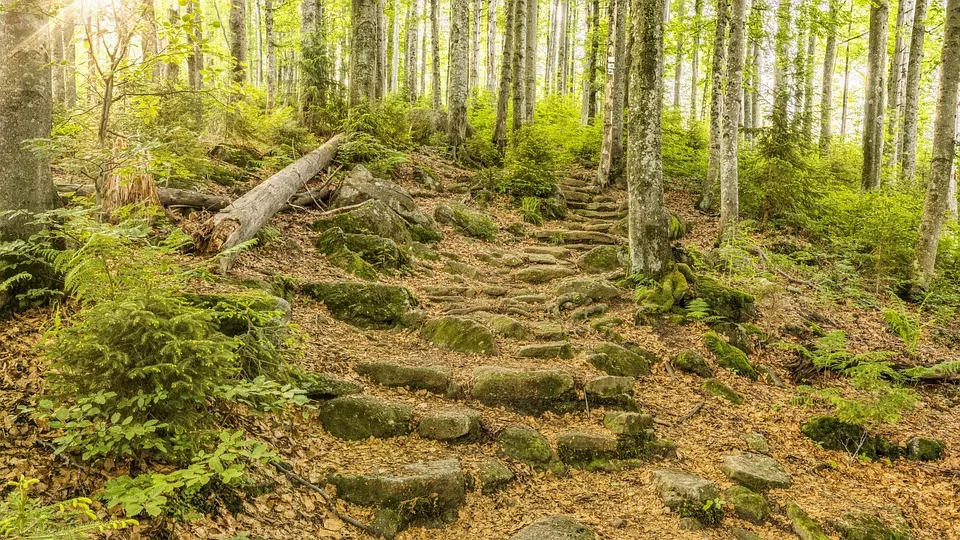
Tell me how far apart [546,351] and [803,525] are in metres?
3.17

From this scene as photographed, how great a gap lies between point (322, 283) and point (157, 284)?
374 centimetres

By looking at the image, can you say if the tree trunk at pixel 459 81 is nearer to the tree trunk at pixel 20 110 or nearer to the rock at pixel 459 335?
the rock at pixel 459 335

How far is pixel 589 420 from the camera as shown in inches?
225

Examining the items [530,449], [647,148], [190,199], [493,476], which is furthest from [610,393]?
[190,199]

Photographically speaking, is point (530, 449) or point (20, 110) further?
point (530, 449)

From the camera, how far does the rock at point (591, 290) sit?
8.57m

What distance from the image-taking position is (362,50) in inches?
487

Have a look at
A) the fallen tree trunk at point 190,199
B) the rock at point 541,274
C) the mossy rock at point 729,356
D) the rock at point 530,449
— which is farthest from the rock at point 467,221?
the rock at point 530,449

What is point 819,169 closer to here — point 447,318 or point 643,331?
point 643,331

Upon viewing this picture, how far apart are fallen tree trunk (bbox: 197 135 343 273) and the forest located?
42 mm

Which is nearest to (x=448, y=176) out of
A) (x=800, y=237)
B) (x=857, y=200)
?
(x=800, y=237)

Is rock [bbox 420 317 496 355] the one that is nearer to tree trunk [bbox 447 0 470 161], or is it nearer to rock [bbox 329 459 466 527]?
rock [bbox 329 459 466 527]

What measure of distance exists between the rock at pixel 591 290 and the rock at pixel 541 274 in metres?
0.80

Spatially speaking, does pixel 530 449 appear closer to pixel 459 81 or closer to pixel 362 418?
pixel 362 418
